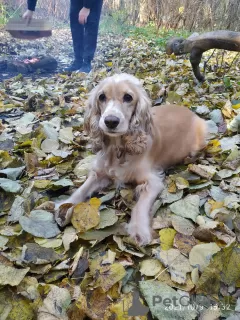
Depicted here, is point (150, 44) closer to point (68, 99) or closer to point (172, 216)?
point (68, 99)

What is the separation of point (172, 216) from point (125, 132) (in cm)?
58

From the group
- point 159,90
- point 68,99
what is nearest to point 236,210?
point 159,90

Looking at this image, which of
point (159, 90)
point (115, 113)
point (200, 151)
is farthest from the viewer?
point (159, 90)

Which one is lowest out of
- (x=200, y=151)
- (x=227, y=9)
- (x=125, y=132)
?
(x=200, y=151)

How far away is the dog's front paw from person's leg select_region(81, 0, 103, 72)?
13.9 ft

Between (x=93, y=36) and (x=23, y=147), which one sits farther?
(x=93, y=36)

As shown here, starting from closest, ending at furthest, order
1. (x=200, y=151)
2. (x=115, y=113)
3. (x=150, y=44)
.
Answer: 1. (x=115, y=113)
2. (x=200, y=151)
3. (x=150, y=44)

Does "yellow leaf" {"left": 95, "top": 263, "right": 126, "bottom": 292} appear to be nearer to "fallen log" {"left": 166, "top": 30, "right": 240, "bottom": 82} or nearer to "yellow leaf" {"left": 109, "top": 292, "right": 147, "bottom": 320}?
"yellow leaf" {"left": 109, "top": 292, "right": 147, "bottom": 320}

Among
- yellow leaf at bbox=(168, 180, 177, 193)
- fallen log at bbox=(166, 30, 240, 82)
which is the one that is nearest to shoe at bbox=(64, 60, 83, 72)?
fallen log at bbox=(166, 30, 240, 82)

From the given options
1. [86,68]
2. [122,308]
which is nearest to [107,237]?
[122,308]

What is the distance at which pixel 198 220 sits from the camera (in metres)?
1.83

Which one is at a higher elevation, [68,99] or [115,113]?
[115,113]

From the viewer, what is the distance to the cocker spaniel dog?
6.77 ft

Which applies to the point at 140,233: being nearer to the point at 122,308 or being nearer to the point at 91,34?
the point at 122,308
